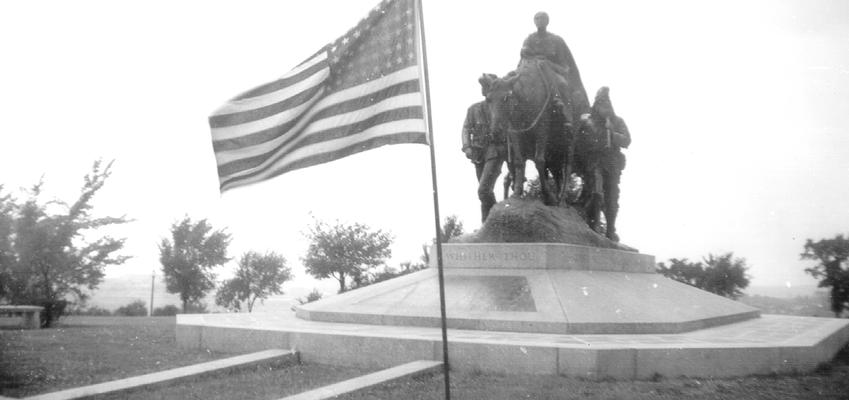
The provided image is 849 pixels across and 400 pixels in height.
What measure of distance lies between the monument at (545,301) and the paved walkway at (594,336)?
27 mm

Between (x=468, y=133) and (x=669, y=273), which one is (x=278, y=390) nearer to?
(x=468, y=133)

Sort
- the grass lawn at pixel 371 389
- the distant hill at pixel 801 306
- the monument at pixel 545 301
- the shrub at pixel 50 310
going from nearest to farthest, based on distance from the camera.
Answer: the grass lawn at pixel 371 389
the monument at pixel 545 301
the shrub at pixel 50 310
the distant hill at pixel 801 306

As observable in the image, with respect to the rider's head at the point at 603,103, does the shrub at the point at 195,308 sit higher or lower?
lower

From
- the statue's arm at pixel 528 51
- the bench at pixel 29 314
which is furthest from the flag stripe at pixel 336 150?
the bench at pixel 29 314

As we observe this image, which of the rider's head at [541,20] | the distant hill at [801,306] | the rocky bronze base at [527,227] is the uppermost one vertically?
the rider's head at [541,20]

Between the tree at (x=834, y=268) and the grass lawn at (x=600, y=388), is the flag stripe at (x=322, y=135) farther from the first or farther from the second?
the tree at (x=834, y=268)

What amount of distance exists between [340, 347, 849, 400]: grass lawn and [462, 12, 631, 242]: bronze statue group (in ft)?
19.8

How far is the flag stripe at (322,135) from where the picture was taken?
6035 millimetres

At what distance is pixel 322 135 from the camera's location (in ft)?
21.1

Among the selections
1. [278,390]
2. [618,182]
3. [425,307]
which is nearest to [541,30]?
[618,182]

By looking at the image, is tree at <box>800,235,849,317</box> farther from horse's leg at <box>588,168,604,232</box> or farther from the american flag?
the american flag

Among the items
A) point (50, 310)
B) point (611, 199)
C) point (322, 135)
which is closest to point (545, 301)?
point (322, 135)

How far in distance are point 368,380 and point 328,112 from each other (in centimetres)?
242

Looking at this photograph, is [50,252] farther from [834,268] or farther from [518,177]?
[834,268]
